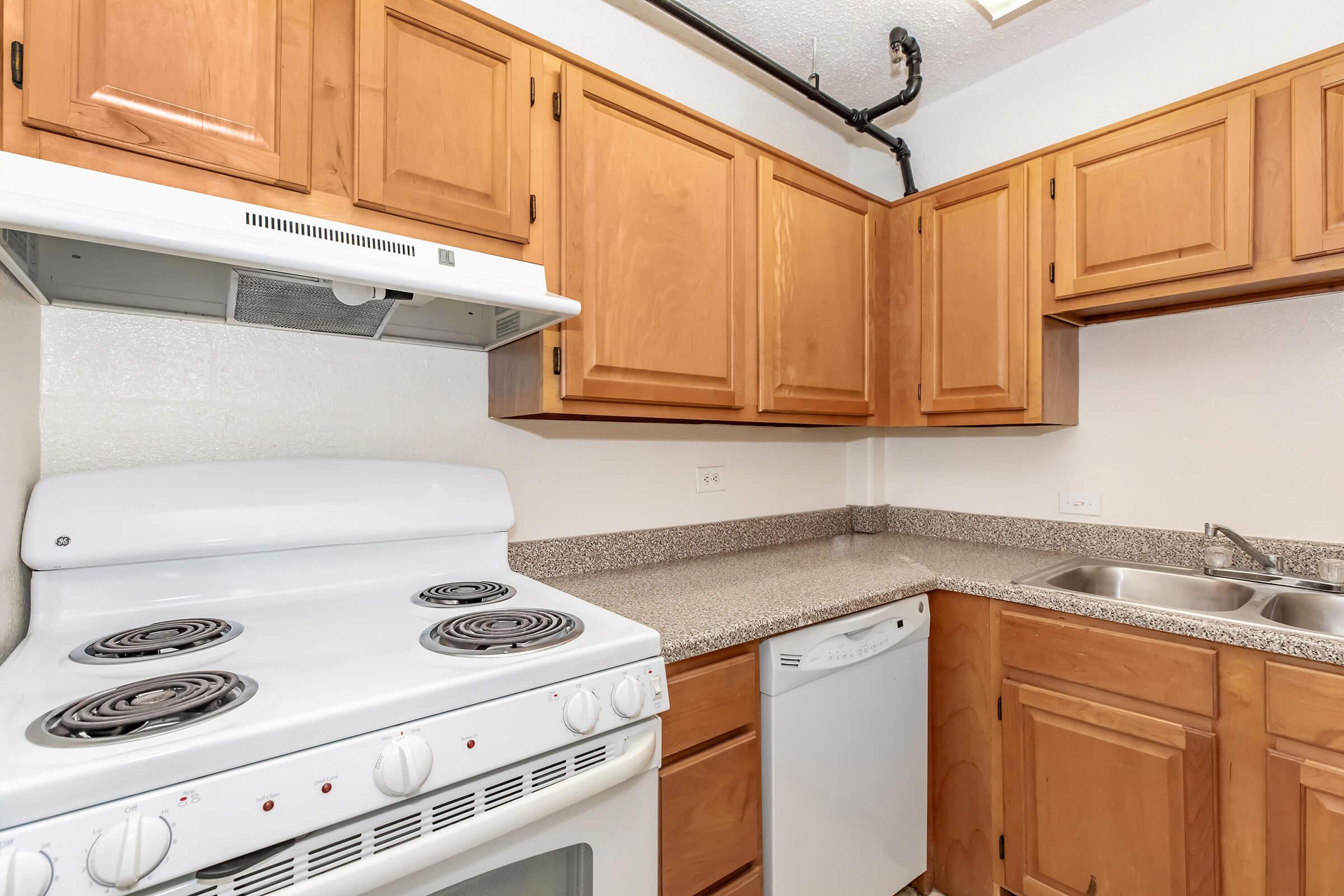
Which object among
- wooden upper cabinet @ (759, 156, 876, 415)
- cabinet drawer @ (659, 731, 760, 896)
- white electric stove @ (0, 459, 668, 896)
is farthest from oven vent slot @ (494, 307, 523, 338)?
cabinet drawer @ (659, 731, 760, 896)

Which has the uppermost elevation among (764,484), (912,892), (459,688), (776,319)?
(776,319)

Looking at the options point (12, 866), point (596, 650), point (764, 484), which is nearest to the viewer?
point (12, 866)

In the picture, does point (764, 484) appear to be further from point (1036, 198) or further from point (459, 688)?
point (459, 688)

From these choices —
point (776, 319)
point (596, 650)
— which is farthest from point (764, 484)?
point (596, 650)

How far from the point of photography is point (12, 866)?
0.55m

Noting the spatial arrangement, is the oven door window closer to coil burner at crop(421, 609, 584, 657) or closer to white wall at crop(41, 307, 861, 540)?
coil burner at crop(421, 609, 584, 657)

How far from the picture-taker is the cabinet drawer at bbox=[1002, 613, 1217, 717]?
1.31 metres

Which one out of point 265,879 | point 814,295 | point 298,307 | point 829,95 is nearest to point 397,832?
point 265,879

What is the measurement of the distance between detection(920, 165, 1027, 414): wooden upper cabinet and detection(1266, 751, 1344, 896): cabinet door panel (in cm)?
106

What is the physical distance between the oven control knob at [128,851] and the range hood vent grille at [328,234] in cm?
78

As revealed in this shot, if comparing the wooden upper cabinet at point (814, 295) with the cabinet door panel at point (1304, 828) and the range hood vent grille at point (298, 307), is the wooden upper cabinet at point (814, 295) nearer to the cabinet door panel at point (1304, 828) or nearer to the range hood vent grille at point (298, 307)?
the range hood vent grille at point (298, 307)

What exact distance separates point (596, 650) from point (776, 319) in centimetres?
119

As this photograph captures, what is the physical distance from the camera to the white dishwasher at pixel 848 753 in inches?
52.1

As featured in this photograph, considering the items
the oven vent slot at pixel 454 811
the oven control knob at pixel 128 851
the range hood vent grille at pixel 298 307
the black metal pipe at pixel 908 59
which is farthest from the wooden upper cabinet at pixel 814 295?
the oven control knob at pixel 128 851
